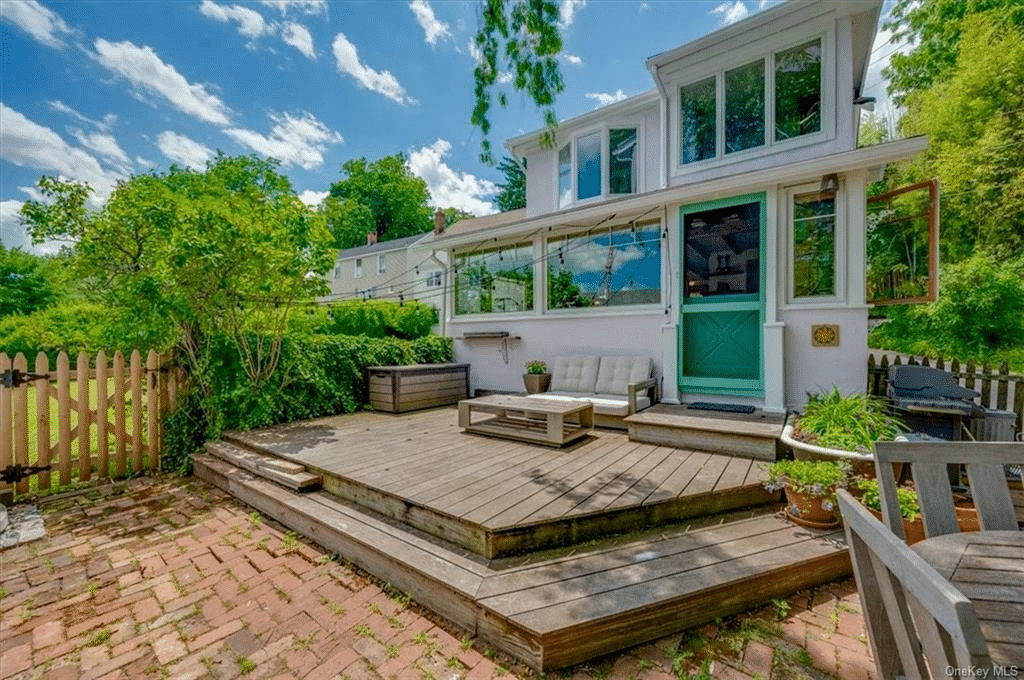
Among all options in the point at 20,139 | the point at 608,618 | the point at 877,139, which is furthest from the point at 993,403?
the point at 20,139

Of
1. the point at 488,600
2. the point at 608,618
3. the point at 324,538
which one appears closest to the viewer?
the point at 608,618

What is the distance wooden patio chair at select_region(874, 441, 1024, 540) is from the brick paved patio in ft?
2.76

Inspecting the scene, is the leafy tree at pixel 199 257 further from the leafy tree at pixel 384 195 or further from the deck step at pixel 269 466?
the leafy tree at pixel 384 195

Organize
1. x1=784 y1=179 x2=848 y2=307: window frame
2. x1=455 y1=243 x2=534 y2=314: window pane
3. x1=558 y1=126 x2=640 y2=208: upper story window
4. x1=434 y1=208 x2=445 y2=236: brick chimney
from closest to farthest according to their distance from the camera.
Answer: x1=784 y1=179 x2=848 y2=307: window frame
x1=558 y1=126 x2=640 y2=208: upper story window
x1=455 y1=243 x2=534 y2=314: window pane
x1=434 y1=208 x2=445 y2=236: brick chimney

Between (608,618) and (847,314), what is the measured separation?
15.1 ft

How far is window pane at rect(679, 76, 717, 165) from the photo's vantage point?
5770 millimetres

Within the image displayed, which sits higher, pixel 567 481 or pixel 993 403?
pixel 993 403

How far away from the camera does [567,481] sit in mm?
3357

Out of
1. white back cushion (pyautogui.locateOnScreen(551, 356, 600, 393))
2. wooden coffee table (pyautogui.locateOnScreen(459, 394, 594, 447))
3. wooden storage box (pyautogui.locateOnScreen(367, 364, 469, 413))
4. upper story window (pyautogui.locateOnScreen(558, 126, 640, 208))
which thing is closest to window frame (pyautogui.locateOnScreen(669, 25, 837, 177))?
upper story window (pyautogui.locateOnScreen(558, 126, 640, 208))

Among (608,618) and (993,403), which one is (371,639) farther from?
(993,403)

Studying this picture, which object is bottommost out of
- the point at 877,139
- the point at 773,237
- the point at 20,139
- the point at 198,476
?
the point at 198,476

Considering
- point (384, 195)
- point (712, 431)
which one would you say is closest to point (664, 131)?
point (712, 431)

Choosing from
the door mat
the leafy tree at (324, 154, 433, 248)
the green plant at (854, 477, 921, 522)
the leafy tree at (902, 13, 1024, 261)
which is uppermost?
the leafy tree at (324, 154, 433, 248)

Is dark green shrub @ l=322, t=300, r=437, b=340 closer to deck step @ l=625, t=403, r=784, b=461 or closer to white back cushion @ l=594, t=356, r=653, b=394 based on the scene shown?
white back cushion @ l=594, t=356, r=653, b=394
